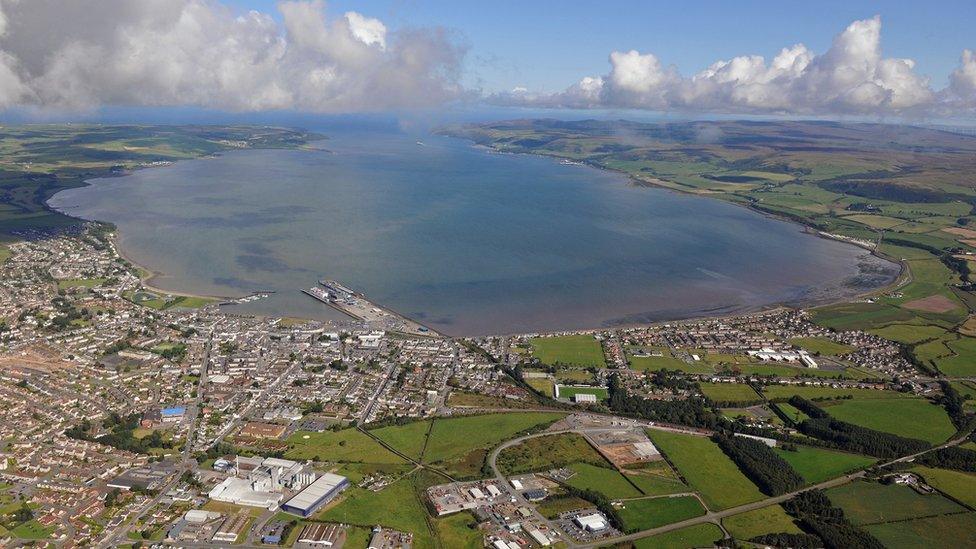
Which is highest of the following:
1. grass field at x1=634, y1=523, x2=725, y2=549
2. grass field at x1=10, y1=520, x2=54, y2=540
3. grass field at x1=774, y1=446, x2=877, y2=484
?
grass field at x1=10, y1=520, x2=54, y2=540

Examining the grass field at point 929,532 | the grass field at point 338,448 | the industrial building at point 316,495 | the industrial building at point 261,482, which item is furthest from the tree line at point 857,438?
the industrial building at point 261,482

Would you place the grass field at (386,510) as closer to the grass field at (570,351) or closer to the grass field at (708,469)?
the grass field at (708,469)

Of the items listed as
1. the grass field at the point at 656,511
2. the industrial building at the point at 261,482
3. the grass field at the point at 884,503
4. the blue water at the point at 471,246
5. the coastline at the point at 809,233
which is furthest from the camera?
the coastline at the point at 809,233

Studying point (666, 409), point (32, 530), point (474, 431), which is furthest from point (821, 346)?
point (32, 530)

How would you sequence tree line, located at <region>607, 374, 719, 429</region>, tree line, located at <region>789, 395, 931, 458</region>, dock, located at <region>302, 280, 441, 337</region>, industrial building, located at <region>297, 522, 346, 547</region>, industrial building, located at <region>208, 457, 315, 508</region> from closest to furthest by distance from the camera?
industrial building, located at <region>297, 522, 346, 547</region> < industrial building, located at <region>208, 457, 315, 508</region> < tree line, located at <region>789, 395, 931, 458</region> < tree line, located at <region>607, 374, 719, 429</region> < dock, located at <region>302, 280, 441, 337</region>

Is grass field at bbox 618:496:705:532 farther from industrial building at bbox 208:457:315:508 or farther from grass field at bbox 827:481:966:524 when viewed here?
industrial building at bbox 208:457:315:508

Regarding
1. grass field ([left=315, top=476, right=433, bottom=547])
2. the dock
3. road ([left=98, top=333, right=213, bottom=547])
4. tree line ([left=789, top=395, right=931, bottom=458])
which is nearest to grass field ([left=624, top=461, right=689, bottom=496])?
tree line ([left=789, top=395, right=931, bottom=458])
